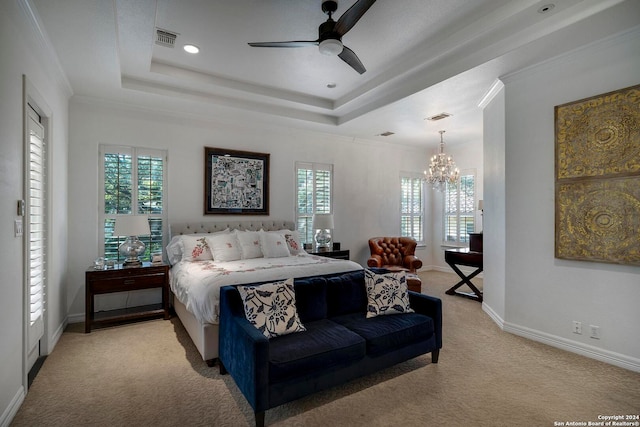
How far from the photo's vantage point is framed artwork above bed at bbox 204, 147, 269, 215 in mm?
4910

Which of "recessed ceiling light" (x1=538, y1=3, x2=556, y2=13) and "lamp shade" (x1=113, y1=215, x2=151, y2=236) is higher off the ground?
"recessed ceiling light" (x1=538, y1=3, x2=556, y2=13)

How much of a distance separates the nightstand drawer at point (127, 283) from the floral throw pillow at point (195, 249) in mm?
386

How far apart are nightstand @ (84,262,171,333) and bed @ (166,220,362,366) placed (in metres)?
0.16

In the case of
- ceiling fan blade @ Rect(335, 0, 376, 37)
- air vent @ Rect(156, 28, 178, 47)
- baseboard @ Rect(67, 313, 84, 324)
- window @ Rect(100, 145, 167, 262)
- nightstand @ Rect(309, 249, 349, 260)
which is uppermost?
air vent @ Rect(156, 28, 178, 47)

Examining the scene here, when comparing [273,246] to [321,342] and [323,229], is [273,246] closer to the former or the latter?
[323,229]

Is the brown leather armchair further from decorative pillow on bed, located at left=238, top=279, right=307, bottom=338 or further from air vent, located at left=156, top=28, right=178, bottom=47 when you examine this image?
air vent, located at left=156, top=28, right=178, bottom=47

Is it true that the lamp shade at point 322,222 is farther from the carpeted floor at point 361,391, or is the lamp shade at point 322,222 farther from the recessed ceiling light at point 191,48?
the recessed ceiling light at point 191,48

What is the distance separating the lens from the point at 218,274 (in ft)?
10.4

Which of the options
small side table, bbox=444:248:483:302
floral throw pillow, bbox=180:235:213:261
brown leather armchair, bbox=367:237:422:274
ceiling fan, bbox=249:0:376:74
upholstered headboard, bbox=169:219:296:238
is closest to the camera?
ceiling fan, bbox=249:0:376:74

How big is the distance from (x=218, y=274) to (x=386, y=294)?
5.39ft

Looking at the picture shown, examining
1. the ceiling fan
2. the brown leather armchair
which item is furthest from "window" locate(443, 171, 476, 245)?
the ceiling fan

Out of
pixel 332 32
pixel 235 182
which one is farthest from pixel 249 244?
pixel 332 32

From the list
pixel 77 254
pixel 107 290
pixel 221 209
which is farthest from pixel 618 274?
pixel 77 254

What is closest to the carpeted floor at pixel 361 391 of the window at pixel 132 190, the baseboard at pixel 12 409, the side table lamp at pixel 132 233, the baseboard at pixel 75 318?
the baseboard at pixel 12 409
